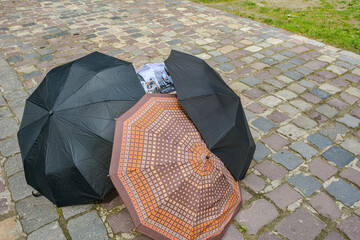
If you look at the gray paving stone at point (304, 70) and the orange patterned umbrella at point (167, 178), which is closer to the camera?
the orange patterned umbrella at point (167, 178)

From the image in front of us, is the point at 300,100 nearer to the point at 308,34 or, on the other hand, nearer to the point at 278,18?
the point at 308,34

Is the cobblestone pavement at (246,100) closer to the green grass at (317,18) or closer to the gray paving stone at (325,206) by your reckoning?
the gray paving stone at (325,206)

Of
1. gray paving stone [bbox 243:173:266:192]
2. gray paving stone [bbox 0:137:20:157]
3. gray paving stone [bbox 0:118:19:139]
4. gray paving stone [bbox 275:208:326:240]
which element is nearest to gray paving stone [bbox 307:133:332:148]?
gray paving stone [bbox 243:173:266:192]

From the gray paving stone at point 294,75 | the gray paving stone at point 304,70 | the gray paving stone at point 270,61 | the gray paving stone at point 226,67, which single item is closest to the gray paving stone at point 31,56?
the gray paving stone at point 226,67

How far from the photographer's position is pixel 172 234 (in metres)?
2.30

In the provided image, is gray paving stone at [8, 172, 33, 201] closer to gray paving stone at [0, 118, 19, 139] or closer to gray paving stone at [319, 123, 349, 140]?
gray paving stone at [0, 118, 19, 139]

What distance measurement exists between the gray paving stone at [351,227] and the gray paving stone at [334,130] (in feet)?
4.20

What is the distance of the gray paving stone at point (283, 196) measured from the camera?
9.92 ft

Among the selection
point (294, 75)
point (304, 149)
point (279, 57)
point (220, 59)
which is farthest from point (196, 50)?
point (304, 149)

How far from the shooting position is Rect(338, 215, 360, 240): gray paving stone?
2.72 m

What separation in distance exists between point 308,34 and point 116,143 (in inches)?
244

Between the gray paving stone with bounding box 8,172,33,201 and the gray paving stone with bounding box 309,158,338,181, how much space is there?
3.21m

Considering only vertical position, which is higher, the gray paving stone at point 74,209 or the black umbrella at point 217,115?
the black umbrella at point 217,115

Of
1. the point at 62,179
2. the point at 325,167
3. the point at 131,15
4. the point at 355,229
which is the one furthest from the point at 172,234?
the point at 131,15
